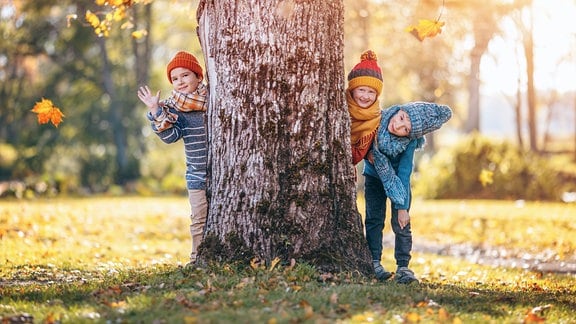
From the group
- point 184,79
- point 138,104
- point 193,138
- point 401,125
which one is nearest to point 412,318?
point 401,125

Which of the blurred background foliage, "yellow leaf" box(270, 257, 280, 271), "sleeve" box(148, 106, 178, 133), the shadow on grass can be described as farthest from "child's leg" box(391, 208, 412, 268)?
the blurred background foliage

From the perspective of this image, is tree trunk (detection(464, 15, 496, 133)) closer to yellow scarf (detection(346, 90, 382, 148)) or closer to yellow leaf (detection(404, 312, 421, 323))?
yellow scarf (detection(346, 90, 382, 148))

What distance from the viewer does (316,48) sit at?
611 cm

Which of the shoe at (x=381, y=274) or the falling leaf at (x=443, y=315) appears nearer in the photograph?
the falling leaf at (x=443, y=315)

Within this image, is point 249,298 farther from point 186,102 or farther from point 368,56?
point 368,56

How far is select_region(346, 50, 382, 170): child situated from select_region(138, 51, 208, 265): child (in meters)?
1.27

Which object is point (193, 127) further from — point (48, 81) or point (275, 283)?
point (48, 81)

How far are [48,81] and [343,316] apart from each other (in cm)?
2463

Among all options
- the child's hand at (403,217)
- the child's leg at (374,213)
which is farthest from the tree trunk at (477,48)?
the child's hand at (403,217)

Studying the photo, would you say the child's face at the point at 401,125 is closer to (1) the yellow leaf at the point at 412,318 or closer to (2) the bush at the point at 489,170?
(1) the yellow leaf at the point at 412,318

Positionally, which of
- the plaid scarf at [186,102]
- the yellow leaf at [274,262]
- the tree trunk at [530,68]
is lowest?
the yellow leaf at [274,262]

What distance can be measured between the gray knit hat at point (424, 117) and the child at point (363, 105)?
280 millimetres

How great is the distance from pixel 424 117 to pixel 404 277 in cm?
133

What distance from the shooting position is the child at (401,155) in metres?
6.31
